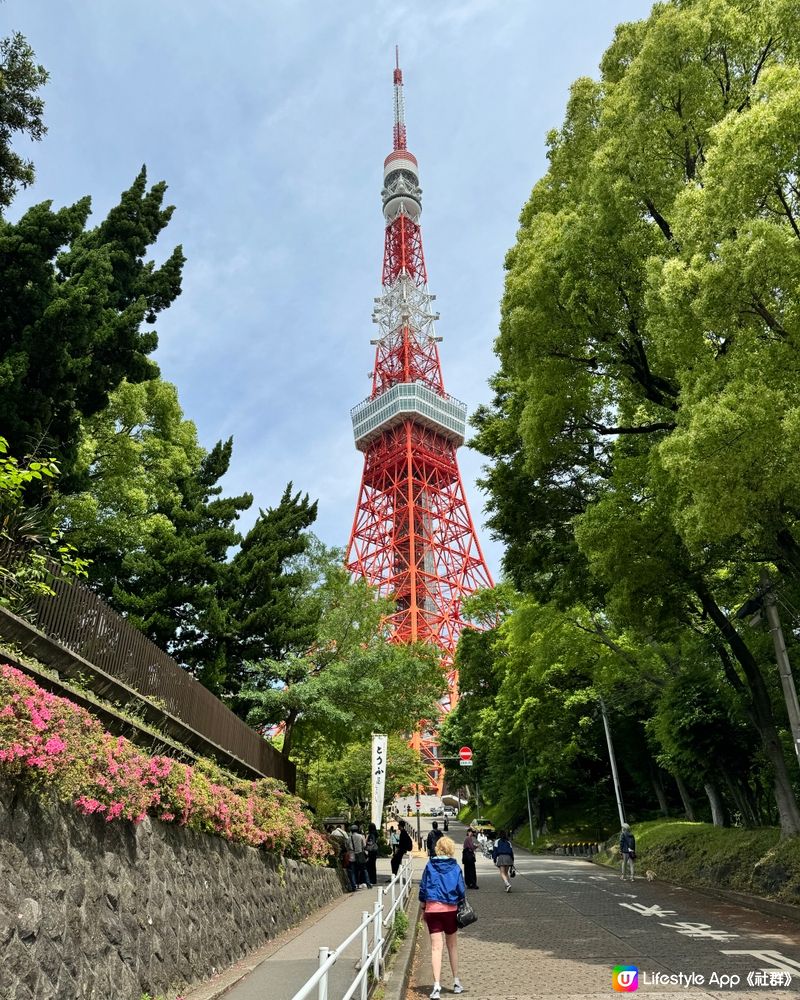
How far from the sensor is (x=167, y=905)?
5496 millimetres

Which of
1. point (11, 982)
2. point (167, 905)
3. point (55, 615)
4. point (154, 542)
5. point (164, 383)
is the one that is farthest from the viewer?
point (164, 383)

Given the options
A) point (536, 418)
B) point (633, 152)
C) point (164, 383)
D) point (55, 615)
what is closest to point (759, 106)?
point (633, 152)

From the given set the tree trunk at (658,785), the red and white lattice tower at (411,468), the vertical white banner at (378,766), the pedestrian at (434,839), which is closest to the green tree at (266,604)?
the vertical white banner at (378,766)

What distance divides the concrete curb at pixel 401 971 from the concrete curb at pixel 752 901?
4.93m

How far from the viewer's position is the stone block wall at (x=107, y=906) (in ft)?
12.3

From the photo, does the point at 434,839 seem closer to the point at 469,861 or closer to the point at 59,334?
the point at 469,861

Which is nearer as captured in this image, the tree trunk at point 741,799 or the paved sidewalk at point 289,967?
the paved sidewalk at point 289,967

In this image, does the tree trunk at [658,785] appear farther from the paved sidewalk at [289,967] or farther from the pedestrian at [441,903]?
the pedestrian at [441,903]

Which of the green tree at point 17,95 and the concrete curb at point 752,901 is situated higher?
the green tree at point 17,95

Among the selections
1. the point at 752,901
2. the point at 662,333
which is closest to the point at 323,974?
the point at 662,333

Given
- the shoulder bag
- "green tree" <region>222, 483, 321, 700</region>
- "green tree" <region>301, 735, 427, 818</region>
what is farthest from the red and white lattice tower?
the shoulder bag

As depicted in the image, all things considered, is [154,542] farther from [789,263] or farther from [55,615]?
[789,263]

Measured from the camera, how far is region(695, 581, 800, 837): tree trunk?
11.3 metres

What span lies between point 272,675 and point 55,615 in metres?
9.10
